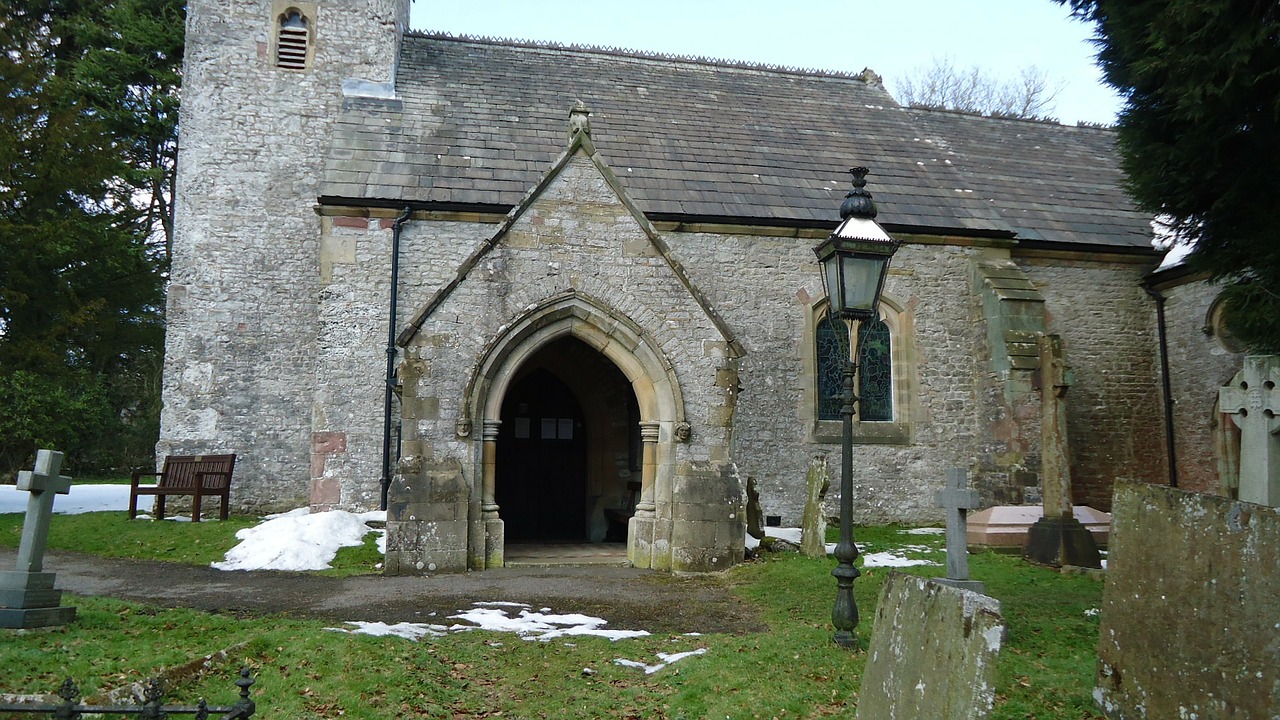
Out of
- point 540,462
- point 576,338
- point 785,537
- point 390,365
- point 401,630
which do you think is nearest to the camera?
point 401,630

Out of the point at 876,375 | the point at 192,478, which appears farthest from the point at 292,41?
the point at 876,375

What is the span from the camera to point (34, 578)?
6.55m

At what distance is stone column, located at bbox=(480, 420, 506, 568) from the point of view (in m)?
10.5

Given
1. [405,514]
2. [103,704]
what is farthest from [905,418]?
[103,704]

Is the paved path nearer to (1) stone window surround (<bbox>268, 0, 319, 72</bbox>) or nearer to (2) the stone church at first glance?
(2) the stone church

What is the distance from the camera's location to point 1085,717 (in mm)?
5078

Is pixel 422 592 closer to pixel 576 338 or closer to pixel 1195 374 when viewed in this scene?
pixel 576 338

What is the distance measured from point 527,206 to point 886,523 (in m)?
8.77

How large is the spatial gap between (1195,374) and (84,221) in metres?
22.6

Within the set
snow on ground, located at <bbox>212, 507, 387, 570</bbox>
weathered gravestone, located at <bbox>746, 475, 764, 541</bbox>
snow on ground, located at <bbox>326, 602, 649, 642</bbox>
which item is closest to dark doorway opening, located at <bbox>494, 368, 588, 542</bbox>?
snow on ground, located at <bbox>212, 507, 387, 570</bbox>

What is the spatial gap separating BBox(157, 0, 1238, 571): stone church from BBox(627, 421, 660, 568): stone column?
1180 mm

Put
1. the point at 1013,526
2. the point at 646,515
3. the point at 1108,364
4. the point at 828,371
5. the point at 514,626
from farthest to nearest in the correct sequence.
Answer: the point at 1108,364, the point at 828,371, the point at 1013,526, the point at 646,515, the point at 514,626

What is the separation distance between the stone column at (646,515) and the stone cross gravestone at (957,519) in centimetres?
458

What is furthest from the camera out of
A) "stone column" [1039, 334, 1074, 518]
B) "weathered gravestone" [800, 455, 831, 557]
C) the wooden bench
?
the wooden bench
